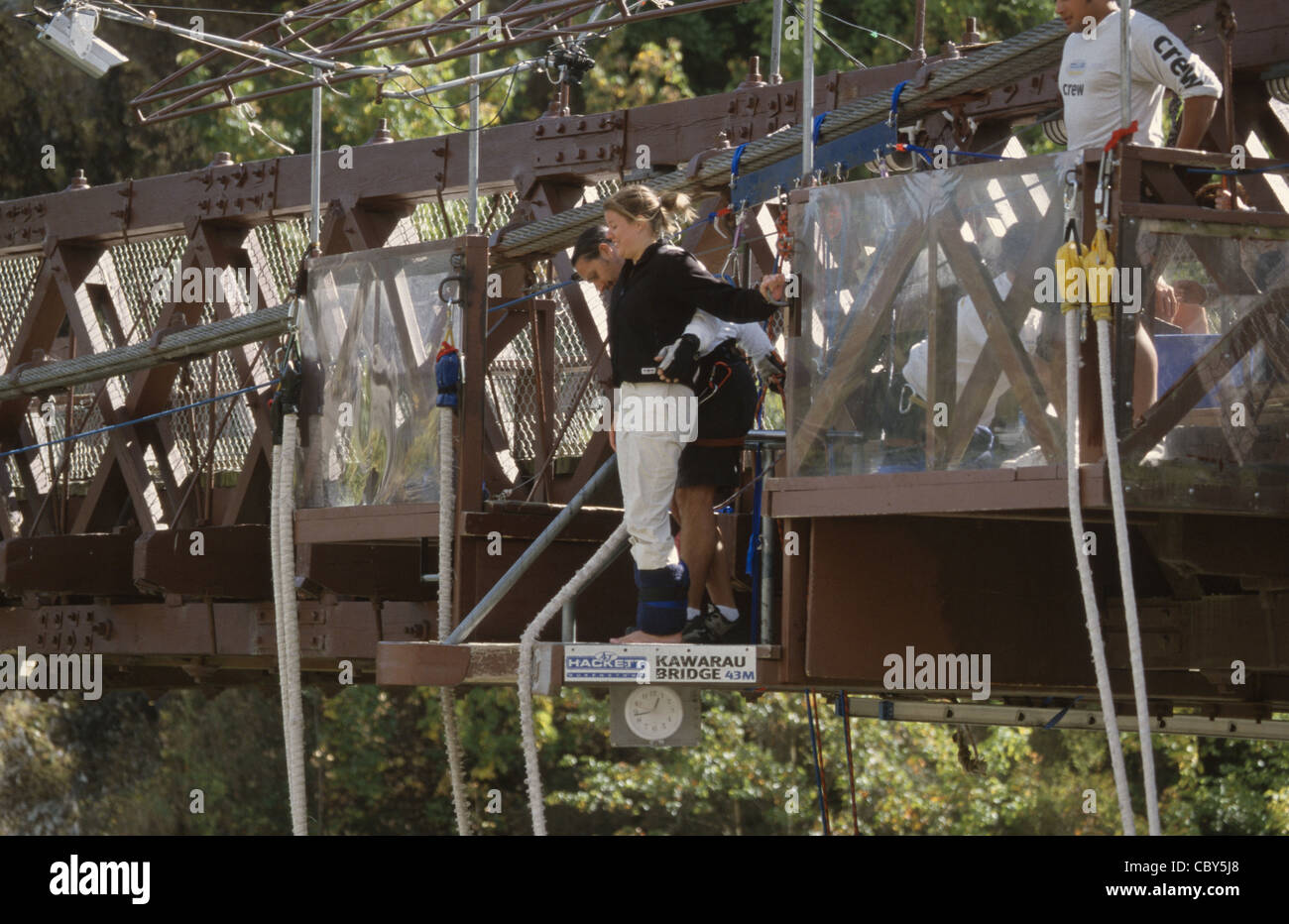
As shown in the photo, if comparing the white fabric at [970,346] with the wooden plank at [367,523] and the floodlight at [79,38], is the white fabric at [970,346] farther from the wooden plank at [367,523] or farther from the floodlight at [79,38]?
the floodlight at [79,38]

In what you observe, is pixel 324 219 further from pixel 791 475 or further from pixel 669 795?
pixel 669 795

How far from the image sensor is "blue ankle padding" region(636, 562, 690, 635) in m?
7.94

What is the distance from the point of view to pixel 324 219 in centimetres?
1278

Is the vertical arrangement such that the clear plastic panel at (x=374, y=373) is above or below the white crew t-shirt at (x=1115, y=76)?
below

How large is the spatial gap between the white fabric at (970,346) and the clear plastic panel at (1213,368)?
15.4 inches

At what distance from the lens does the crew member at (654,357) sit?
783cm

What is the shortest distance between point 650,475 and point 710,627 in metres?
0.81

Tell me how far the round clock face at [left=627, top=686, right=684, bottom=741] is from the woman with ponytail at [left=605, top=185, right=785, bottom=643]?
0.66ft

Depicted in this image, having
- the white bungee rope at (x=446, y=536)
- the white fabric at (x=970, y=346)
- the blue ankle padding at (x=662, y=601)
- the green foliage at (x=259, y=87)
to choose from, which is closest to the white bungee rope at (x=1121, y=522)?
the white fabric at (x=970, y=346)

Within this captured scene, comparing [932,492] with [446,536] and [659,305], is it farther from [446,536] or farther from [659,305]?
[446,536]

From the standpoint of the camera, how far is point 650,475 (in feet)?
25.7

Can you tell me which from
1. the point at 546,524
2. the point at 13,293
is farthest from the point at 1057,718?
the point at 13,293

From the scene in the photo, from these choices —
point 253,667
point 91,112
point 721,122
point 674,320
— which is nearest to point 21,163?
point 91,112
